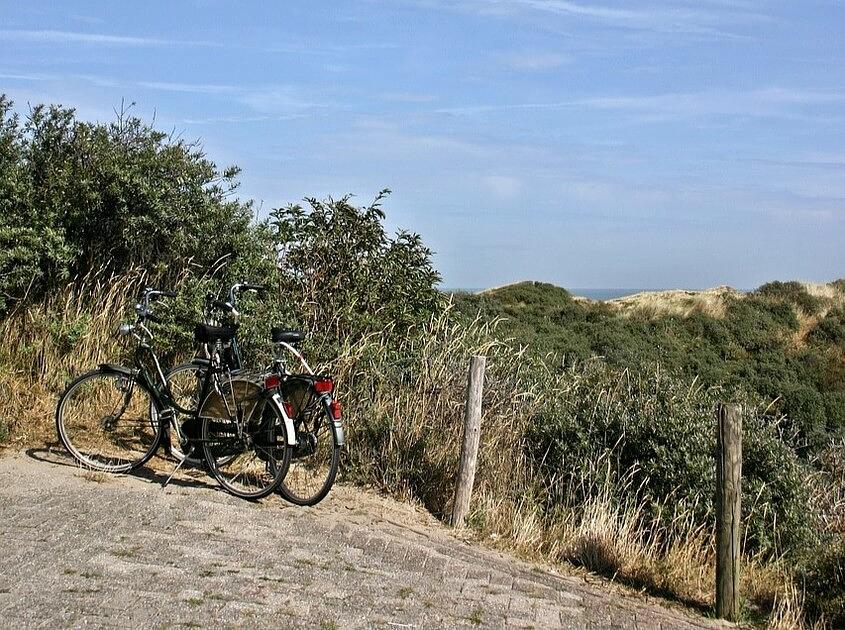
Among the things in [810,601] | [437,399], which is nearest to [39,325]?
[437,399]

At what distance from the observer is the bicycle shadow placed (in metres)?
7.77

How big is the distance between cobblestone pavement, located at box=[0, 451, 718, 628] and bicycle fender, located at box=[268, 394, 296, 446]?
58 cm

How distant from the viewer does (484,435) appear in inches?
356

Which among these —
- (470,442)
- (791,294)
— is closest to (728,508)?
(470,442)

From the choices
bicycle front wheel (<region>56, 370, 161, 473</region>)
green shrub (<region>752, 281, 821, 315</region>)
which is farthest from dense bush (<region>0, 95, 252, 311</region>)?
green shrub (<region>752, 281, 821, 315</region>)

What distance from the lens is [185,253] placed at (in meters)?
10.5

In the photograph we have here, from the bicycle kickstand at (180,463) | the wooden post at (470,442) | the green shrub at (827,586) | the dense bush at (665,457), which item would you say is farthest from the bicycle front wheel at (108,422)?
the green shrub at (827,586)

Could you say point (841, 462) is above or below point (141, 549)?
above

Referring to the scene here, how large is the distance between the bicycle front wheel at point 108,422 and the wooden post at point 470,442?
2.54 m

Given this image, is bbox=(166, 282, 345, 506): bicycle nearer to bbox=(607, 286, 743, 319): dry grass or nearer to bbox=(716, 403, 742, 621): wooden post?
bbox=(716, 403, 742, 621): wooden post

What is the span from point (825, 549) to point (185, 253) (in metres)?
6.97

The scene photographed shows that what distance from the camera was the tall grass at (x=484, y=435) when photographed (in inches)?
291

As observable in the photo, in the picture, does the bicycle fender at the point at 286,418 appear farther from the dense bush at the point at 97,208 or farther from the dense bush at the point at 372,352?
the dense bush at the point at 97,208

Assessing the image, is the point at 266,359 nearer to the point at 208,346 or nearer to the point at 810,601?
the point at 208,346
